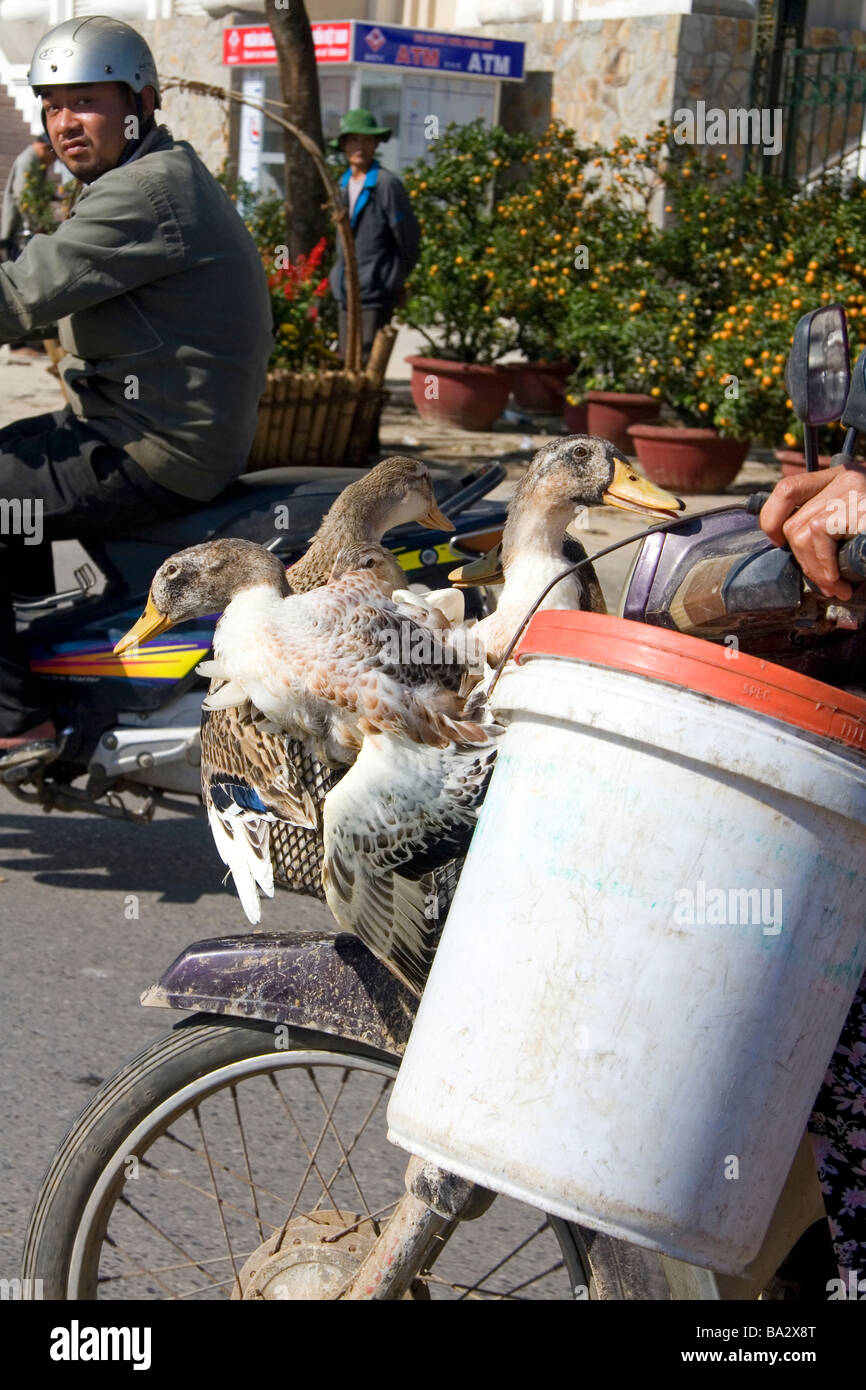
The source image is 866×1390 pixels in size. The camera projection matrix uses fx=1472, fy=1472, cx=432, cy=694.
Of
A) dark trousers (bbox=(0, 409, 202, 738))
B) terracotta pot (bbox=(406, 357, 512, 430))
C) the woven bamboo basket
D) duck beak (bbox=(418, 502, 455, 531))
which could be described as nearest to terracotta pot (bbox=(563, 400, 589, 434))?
terracotta pot (bbox=(406, 357, 512, 430))

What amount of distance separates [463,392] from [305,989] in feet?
31.4

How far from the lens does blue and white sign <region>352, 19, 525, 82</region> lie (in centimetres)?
1484

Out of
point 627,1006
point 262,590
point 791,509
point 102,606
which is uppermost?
point 791,509

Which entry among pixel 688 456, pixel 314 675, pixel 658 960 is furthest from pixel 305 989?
pixel 688 456

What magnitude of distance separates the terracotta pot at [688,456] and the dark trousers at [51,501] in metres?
5.47

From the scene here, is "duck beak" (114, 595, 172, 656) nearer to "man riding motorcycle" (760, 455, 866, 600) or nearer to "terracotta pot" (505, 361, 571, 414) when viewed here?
"man riding motorcycle" (760, 455, 866, 600)

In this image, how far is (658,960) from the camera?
1.40 metres

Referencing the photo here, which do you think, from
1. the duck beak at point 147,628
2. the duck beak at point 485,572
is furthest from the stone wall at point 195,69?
the duck beak at point 147,628

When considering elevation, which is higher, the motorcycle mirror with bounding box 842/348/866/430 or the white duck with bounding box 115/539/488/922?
the motorcycle mirror with bounding box 842/348/866/430

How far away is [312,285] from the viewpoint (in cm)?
834

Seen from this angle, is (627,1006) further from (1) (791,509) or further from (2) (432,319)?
(2) (432,319)

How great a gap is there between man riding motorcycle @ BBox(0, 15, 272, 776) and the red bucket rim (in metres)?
2.55
